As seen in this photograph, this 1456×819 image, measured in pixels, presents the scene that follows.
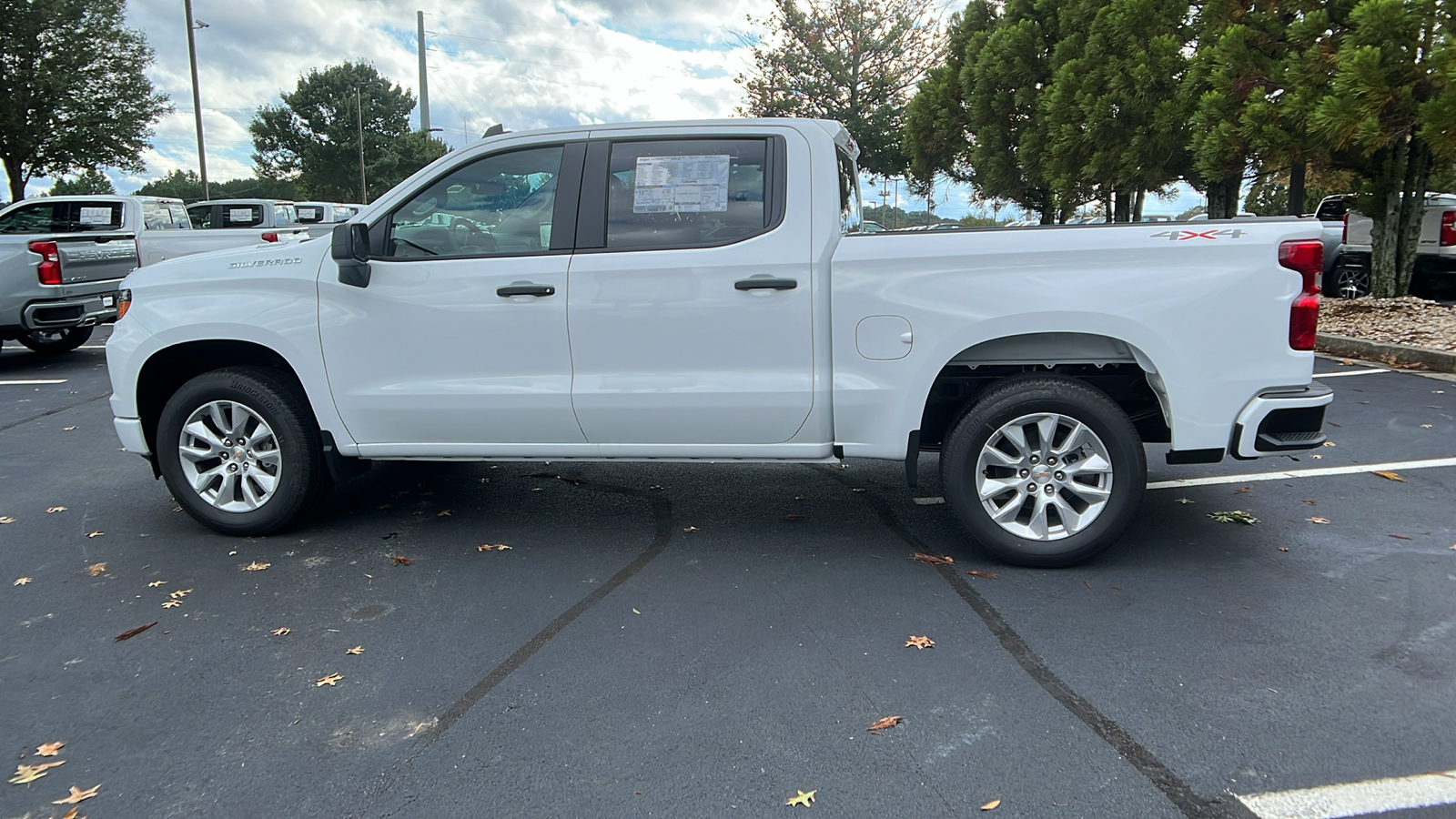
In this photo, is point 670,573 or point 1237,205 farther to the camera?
point 1237,205

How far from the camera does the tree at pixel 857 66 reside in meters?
33.9

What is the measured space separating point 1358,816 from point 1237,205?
1467 cm

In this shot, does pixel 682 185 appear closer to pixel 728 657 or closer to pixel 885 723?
pixel 728 657

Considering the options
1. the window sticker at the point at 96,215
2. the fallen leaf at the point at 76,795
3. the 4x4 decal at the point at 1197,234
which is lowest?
the fallen leaf at the point at 76,795

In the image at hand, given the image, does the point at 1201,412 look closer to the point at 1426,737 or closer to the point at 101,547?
the point at 1426,737

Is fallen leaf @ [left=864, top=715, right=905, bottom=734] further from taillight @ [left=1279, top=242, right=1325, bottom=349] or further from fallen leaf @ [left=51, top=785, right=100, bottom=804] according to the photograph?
taillight @ [left=1279, top=242, right=1325, bottom=349]

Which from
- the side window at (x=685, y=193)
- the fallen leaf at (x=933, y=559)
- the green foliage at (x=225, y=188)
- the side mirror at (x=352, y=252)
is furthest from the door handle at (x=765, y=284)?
the green foliage at (x=225, y=188)

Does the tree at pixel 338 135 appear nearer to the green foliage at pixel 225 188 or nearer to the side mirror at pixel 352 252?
the green foliage at pixel 225 188

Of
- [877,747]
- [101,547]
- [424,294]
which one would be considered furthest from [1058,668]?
[101,547]

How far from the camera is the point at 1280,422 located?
401 cm

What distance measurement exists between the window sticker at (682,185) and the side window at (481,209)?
44cm

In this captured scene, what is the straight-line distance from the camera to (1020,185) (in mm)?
19219

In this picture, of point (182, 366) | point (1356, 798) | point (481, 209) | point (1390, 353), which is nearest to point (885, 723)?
point (1356, 798)

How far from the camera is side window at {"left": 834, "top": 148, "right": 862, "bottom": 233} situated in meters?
4.47
